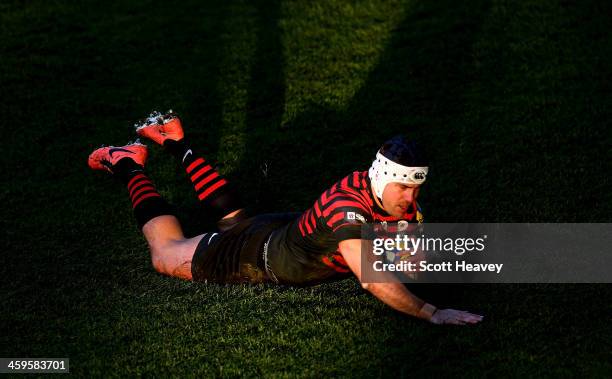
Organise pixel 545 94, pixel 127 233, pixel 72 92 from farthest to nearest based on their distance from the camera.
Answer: pixel 72 92 < pixel 545 94 < pixel 127 233

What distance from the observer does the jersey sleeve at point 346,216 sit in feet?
18.1

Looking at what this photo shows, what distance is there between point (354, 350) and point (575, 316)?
5.32 feet

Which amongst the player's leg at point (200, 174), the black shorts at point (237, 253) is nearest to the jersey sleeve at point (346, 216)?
the black shorts at point (237, 253)

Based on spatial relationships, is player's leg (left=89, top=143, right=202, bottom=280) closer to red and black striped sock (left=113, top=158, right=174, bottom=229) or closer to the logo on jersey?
red and black striped sock (left=113, top=158, right=174, bottom=229)

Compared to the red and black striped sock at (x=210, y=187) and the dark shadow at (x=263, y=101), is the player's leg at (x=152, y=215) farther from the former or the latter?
the dark shadow at (x=263, y=101)

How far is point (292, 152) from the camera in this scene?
29.8 feet

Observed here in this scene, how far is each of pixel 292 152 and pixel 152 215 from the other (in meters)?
2.32

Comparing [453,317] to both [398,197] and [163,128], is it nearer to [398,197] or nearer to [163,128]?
[398,197]

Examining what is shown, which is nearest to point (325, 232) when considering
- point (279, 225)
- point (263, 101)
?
point (279, 225)

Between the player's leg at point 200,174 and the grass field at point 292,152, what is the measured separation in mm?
702

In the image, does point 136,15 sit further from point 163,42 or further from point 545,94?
point 545,94

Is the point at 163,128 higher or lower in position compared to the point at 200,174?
higher

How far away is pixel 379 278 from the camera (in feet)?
18.0

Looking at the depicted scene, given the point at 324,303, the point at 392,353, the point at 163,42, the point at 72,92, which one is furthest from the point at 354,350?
the point at 163,42
